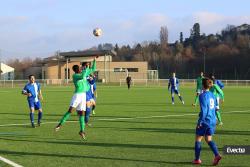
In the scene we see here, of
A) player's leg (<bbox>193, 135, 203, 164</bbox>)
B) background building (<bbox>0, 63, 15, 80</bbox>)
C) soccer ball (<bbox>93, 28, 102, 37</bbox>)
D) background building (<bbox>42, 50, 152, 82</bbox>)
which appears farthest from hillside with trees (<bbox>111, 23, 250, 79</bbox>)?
player's leg (<bbox>193, 135, 203, 164</bbox>)

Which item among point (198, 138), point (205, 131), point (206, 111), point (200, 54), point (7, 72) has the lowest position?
point (198, 138)

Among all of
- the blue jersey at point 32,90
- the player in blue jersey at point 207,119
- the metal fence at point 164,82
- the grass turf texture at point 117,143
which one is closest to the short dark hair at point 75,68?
the grass turf texture at point 117,143

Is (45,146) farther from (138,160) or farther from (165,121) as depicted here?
(165,121)

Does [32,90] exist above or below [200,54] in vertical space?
below

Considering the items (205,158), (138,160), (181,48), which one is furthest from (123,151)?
(181,48)

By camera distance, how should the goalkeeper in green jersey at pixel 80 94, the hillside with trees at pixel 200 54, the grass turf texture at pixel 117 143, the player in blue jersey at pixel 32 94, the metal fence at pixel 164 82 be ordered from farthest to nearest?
the hillside with trees at pixel 200 54 → the metal fence at pixel 164 82 → the player in blue jersey at pixel 32 94 → the goalkeeper in green jersey at pixel 80 94 → the grass turf texture at pixel 117 143

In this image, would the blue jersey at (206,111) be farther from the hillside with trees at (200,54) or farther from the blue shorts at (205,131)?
the hillside with trees at (200,54)

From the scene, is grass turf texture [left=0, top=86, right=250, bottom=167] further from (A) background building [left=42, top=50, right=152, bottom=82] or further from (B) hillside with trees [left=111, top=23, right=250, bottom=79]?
(B) hillside with trees [left=111, top=23, right=250, bottom=79]

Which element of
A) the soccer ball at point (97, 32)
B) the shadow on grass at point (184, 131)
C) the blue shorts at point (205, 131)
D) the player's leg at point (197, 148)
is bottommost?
the shadow on grass at point (184, 131)

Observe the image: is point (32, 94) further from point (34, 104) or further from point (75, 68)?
point (75, 68)

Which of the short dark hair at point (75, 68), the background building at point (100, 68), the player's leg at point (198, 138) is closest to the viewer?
the player's leg at point (198, 138)

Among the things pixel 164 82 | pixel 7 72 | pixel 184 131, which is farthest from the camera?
pixel 7 72

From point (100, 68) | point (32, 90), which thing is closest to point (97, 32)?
point (32, 90)

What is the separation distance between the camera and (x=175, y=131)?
14.2 meters
